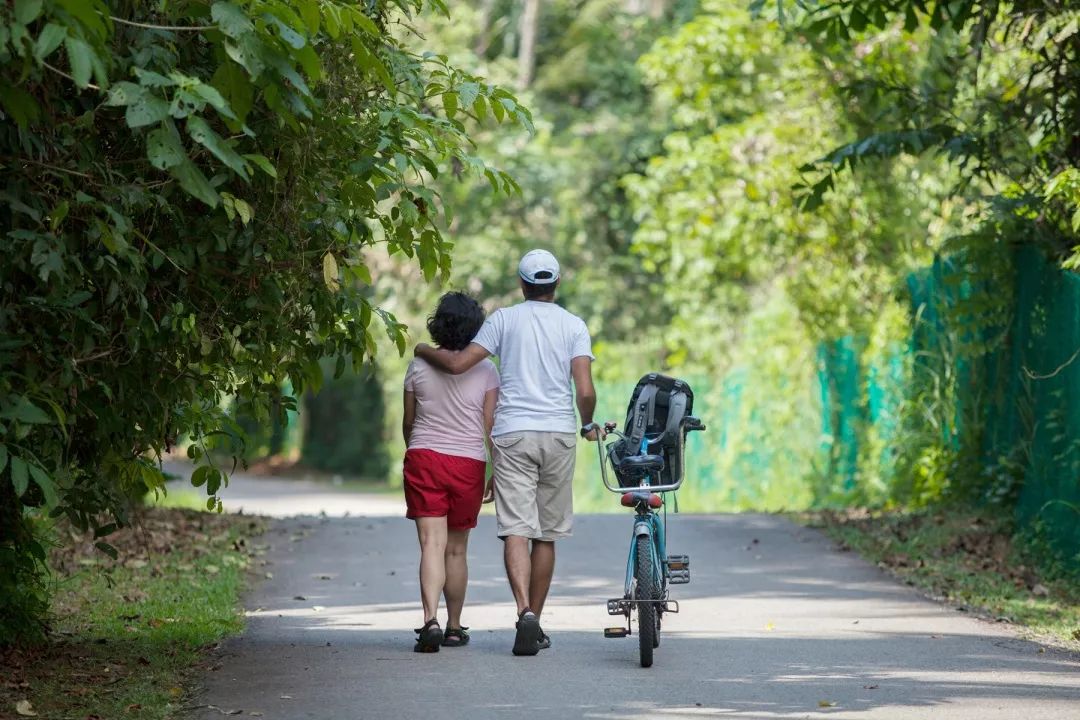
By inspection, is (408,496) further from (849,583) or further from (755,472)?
(755,472)

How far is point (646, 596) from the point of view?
8031 millimetres

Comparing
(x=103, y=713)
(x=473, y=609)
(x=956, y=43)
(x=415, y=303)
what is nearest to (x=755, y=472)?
(x=956, y=43)

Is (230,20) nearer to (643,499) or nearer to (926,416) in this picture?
(643,499)

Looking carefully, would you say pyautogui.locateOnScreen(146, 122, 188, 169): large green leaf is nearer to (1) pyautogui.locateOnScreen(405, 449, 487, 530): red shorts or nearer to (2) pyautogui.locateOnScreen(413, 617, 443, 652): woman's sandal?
(1) pyautogui.locateOnScreen(405, 449, 487, 530): red shorts

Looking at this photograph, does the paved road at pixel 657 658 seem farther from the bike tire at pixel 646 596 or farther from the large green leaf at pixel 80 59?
the large green leaf at pixel 80 59

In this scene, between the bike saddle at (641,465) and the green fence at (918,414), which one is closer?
the bike saddle at (641,465)

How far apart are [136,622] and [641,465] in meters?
3.27

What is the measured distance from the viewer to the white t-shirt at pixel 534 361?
28.5 ft

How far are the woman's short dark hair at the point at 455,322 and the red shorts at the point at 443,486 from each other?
23.5 inches

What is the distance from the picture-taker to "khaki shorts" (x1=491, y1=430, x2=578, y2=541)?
864cm

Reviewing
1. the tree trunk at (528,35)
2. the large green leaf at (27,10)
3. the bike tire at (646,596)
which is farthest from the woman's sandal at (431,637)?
the tree trunk at (528,35)

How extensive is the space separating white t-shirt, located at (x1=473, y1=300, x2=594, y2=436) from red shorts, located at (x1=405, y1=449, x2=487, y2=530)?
0.31 metres

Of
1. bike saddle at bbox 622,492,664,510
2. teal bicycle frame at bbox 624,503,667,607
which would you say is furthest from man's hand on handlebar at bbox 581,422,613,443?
teal bicycle frame at bbox 624,503,667,607

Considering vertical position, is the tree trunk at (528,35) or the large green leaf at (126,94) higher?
the tree trunk at (528,35)
